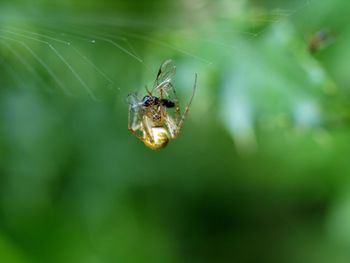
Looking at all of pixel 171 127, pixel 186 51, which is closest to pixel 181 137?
pixel 186 51

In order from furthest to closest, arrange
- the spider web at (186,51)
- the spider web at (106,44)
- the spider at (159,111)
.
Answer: the spider web at (186,51)
the spider web at (106,44)
the spider at (159,111)

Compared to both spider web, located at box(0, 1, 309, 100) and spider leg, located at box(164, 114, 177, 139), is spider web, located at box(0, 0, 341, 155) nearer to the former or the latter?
spider web, located at box(0, 1, 309, 100)

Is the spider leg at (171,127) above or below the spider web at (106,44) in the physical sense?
below

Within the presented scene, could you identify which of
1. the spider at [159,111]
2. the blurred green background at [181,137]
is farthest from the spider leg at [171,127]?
the blurred green background at [181,137]

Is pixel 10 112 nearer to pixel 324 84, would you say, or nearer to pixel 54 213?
pixel 54 213

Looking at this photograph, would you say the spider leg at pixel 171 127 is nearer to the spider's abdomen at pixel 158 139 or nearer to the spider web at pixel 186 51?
the spider's abdomen at pixel 158 139

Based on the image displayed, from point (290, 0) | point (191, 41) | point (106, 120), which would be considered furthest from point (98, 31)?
point (106, 120)
